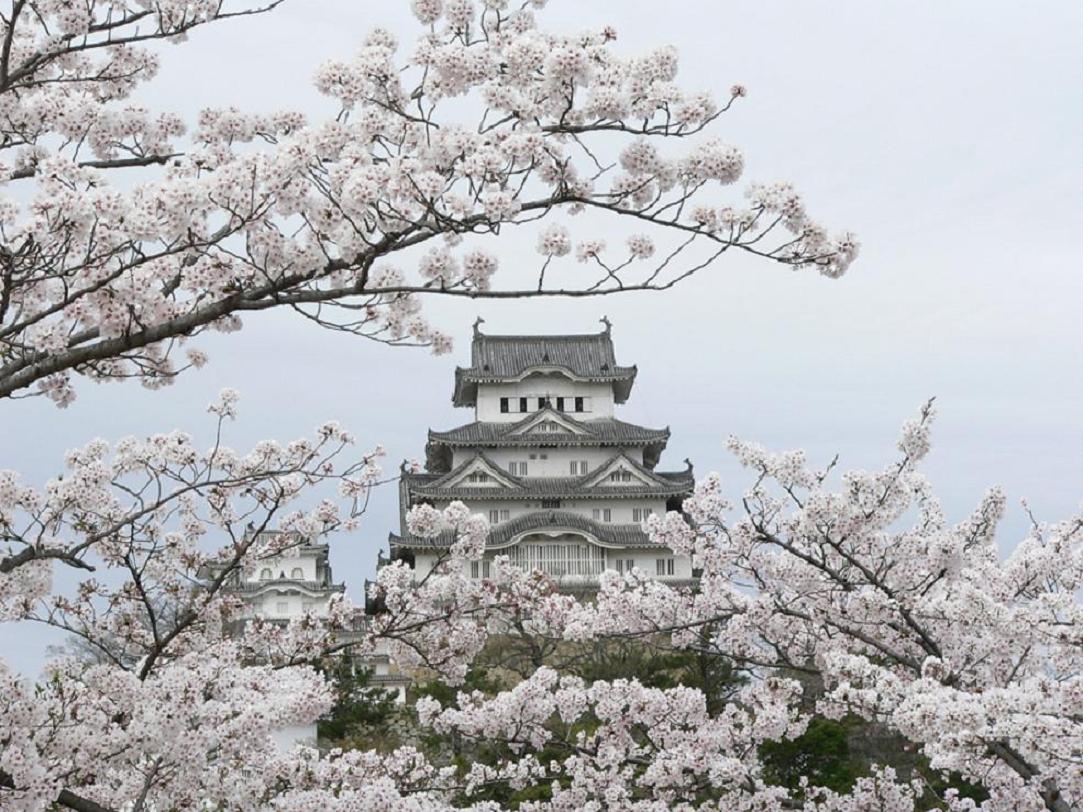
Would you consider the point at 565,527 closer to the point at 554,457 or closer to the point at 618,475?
the point at 618,475

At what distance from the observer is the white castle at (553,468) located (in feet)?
145

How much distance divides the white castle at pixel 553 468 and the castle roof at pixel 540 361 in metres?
0.05

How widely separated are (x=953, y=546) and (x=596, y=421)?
1522 inches

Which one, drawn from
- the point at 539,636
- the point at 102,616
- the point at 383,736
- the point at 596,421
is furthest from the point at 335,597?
the point at 596,421

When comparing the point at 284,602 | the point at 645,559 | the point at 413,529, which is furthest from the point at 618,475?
the point at 413,529

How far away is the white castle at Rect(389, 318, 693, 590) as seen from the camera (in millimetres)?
44125

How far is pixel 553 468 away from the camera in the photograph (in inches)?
1859

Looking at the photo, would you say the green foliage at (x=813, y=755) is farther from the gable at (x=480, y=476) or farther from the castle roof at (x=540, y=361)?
the castle roof at (x=540, y=361)

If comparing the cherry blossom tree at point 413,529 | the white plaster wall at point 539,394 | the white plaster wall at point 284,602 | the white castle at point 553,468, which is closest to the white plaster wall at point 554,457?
the white castle at point 553,468

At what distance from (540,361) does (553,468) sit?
4356mm

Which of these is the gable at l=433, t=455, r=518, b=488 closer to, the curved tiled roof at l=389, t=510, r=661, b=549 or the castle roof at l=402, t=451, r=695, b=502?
the castle roof at l=402, t=451, r=695, b=502

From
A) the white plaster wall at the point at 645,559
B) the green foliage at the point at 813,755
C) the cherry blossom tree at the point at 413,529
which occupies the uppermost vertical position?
the white plaster wall at the point at 645,559

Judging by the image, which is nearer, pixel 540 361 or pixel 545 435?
pixel 545 435

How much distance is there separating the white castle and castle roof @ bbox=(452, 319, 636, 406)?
0.05 metres
